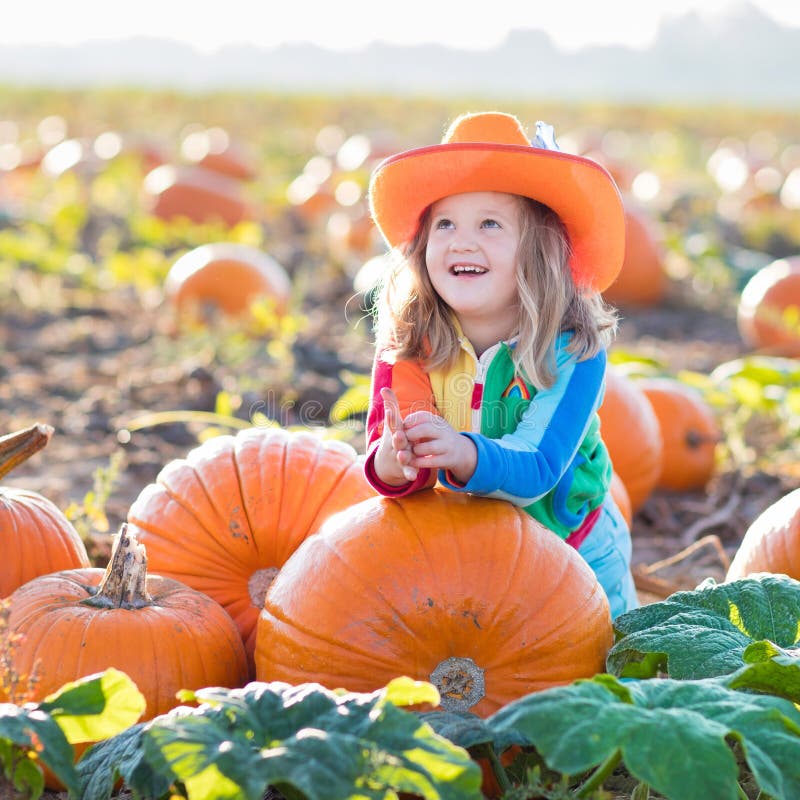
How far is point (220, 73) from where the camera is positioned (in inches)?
6078

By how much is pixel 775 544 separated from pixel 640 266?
576 cm

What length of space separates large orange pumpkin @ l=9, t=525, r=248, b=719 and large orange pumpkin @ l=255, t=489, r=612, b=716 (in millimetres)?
151

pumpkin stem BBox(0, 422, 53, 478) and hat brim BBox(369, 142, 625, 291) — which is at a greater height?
hat brim BBox(369, 142, 625, 291)

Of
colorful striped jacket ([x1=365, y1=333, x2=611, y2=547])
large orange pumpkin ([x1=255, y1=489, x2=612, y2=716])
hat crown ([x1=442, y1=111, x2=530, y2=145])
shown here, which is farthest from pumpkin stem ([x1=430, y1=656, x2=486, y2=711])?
hat crown ([x1=442, y1=111, x2=530, y2=145])

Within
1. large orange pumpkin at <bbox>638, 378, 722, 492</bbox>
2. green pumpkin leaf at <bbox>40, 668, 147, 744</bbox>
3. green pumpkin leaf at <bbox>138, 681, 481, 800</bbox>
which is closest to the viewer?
green pumpkin leaf at <bbox>138, 681, 481, 800</bbox>

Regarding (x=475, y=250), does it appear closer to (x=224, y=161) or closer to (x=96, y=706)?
(x=96, y=706)

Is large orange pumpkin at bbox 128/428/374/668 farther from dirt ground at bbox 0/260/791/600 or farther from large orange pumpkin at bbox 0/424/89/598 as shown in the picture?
dirt ground at bbox 0/260/791/600

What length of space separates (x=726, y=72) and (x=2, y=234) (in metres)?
193

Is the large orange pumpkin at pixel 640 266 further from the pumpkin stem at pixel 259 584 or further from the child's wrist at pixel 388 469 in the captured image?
the child's wrist at pixel 388 469

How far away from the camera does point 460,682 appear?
2.53 m

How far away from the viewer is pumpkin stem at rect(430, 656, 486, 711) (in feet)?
8.24

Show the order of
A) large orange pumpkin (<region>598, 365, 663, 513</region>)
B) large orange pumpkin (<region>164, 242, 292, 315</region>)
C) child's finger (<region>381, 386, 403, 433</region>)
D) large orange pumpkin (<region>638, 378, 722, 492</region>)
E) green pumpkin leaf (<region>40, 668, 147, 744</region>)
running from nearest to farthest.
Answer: green pumpkin leaf (<region>40, 668, 147, 744</region>) → child's finger (<region>381, 386, 403, 433</region>) → large orange pumpkin (<region>598, 365, 663, 513</region>) → large orange pumpkin (<region>638, 378, 722, 492</region>) → large orange pumpkin (<region>164, 242, 292, 315</region>)

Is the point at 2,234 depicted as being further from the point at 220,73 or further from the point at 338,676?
the point at 220,73

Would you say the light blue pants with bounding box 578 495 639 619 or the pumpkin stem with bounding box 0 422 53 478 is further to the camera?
the light blue pants with bounding box 578 495 639 619
